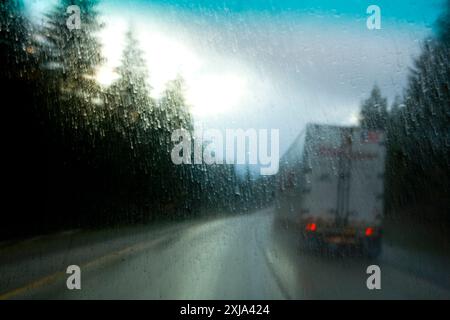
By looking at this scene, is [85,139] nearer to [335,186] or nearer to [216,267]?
[335,186]

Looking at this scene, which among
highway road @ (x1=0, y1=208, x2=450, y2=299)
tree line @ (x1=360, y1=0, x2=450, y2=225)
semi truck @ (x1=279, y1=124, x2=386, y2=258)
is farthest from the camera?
tree line @ (x1=360, y1=0, x2=450, y2=225)

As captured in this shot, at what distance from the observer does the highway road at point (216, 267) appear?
7.76 meters

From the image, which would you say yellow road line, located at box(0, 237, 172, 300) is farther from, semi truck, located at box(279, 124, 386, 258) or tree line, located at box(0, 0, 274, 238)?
semi truck, located at box(279, 124, 386, 258)

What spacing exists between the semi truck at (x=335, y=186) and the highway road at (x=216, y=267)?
0.44 metres

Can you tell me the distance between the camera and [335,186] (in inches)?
496

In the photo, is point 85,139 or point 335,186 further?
point 85,139

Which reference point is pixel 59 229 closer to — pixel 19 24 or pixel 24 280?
pixel 19 24

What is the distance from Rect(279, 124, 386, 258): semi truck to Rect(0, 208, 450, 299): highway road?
0.44 meters

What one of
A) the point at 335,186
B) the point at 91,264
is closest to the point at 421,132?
the point at 335,186

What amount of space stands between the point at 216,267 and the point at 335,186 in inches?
167

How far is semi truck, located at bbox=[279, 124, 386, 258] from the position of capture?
11.5 metres

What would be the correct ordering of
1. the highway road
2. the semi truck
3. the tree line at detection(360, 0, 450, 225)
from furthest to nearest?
1. the tree line at detection(360, 0, 450, 225)
2. the semi truck
3. the highway road

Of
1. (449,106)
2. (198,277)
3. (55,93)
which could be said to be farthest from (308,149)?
(449,106)

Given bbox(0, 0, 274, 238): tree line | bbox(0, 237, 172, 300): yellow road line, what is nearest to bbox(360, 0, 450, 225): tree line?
bbox(0, 0, 274, 238): tree line
